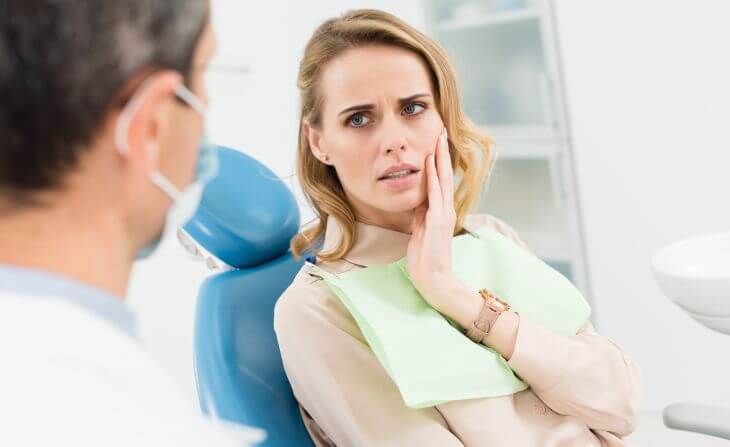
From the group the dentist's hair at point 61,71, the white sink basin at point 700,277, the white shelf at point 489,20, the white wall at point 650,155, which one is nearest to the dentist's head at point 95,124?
the dentist's hair at point 61,71

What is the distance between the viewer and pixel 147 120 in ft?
1.99

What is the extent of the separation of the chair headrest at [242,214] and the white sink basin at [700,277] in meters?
0.69

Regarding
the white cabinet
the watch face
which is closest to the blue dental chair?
the watch face

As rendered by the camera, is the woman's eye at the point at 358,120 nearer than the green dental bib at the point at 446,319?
A: No

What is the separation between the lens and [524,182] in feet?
9.16

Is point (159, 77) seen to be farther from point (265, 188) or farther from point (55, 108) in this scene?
point (265, 188)

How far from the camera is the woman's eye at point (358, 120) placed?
1229mm

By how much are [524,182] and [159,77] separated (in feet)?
7.63

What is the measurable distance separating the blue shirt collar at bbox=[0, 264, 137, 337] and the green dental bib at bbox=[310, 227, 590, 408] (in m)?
0.52

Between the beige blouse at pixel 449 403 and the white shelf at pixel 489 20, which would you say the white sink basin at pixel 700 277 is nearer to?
the beige blouse at pixel 449 403

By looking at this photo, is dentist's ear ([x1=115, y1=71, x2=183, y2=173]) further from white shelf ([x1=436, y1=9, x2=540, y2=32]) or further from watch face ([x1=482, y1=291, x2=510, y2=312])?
white shelf ([x1=436, y1=9, x2=540, y2=32])

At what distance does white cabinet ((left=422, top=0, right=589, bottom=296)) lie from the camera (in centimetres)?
252

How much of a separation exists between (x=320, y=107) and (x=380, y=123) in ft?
0.40

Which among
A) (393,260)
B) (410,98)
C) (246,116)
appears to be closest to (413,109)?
Result: (410,98)
